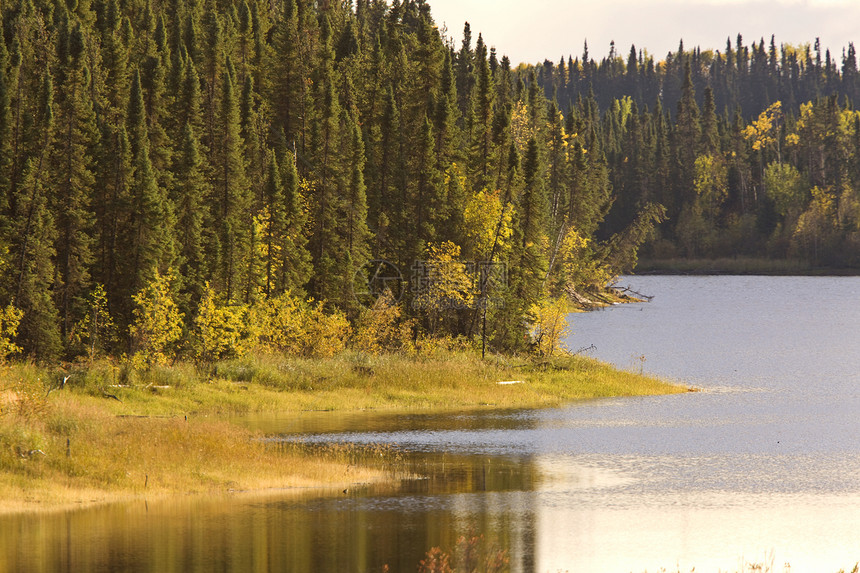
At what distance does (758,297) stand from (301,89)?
291ft

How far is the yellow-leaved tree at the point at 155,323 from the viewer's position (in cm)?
5400

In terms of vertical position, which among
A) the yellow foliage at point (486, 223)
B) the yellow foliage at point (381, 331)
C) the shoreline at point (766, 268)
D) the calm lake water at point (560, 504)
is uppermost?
the yellow foliage at point (486, 223)

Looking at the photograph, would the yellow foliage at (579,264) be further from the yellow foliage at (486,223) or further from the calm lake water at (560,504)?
the calm lake water at (560,504)

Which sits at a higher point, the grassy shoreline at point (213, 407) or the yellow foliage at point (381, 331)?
the yellow foliage at point (381, 331)

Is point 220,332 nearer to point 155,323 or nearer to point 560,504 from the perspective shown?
point 155,323

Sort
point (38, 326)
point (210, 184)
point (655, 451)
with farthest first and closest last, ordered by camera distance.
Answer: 1. point (210, 184)
2. point (38, 326)
3. point (655, 451)

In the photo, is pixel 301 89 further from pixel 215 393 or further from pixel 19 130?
pixel 215 393

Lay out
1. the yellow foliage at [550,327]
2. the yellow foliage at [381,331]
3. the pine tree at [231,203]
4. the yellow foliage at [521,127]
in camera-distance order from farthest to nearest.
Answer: the yellow foliage at [521,127] → the yellow foliage at [550,327] → the yellow foliage at [381,331] → the pine tree at [231,203]

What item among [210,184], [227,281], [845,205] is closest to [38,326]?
[227,281]

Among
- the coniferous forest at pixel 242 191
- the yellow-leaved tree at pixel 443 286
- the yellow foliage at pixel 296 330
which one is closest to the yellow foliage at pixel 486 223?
the coniferous forest at pixel 242 191

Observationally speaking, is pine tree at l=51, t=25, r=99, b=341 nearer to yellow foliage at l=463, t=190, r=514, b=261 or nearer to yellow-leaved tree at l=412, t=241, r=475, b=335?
yellow-leaved tree at l=412, t=241, r=475, b=335

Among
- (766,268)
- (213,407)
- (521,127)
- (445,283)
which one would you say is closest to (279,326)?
(445,283)

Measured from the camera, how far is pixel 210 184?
67.2 m

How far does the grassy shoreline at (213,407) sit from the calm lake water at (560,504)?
1.72 m
